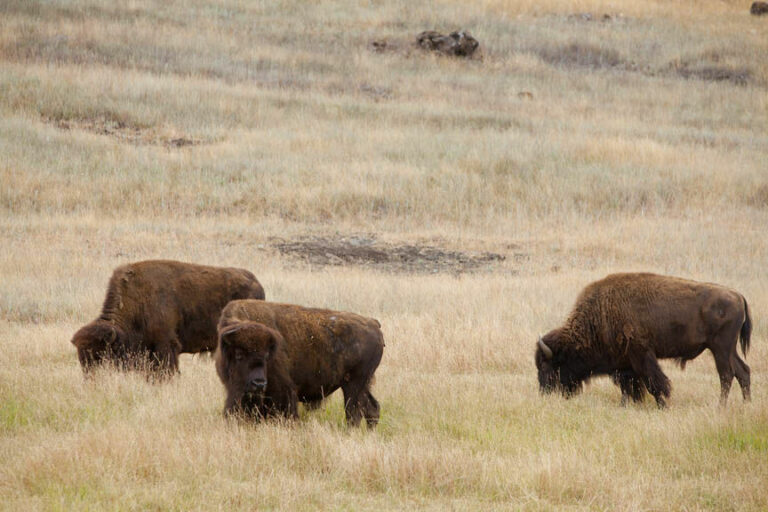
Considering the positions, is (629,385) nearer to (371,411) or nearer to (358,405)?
(371,411)

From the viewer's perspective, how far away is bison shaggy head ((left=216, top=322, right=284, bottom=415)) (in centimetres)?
700

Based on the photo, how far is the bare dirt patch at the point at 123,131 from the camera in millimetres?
26375

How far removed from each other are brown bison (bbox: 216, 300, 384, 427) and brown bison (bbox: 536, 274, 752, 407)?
2589 millimetres

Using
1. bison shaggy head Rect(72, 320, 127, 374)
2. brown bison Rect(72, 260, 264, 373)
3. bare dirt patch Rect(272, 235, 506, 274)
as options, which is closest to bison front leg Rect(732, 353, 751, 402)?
brown bison Rect(72, 260, 264, 373)

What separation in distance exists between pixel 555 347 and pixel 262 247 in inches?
394

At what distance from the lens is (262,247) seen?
18.9m

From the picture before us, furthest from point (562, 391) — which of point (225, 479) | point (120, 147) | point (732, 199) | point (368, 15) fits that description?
point (368, 15)

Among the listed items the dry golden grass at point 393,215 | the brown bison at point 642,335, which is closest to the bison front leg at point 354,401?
the dry golden grass at point 393,215

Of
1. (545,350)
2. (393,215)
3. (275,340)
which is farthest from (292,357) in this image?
(393,215)

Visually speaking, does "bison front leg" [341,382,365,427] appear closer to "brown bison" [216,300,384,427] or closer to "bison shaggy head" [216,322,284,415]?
"brown bison" [216,300,384,427]

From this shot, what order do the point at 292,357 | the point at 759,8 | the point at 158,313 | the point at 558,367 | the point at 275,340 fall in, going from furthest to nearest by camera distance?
the point at 759,8 → the point at 558,367 → the point at 158,313 → the point at 292,357 → the point at 275,340

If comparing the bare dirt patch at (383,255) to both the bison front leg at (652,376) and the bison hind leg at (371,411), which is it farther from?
the bison hind leg at (371,411)

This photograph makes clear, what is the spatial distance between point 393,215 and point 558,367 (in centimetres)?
1293

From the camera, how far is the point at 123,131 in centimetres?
2694
